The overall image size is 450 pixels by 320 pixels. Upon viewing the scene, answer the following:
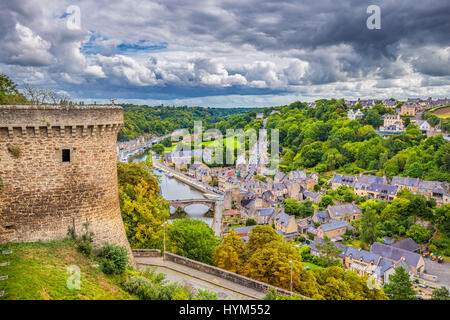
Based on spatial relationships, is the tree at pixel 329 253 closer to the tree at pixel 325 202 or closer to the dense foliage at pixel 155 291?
the tree at pixel 325 202

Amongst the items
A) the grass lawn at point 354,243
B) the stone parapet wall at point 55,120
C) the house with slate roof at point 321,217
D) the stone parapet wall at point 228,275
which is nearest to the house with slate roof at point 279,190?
the house with slate roof at point 321,217

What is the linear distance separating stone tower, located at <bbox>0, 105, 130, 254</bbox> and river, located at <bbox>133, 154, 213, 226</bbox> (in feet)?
134

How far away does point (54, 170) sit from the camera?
1035 centimetres

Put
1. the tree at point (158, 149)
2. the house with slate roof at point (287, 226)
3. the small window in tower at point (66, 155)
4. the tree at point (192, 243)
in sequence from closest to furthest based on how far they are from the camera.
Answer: the small window in tower at point (66, 155), the tree at point (192, 243), the house with slate roof at point (287, 226), the tree at point (158, 149)

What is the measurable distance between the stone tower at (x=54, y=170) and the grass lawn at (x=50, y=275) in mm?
478

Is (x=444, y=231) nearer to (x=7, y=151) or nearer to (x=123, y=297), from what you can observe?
(x=123, y=297)

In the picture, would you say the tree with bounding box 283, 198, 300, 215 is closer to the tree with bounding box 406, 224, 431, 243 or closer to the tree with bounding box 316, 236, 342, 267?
the tree with bounding box 316, 236, 342, 267

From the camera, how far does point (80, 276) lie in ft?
30.8

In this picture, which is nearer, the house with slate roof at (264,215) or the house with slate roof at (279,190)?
the house with slate roof at (264,215)

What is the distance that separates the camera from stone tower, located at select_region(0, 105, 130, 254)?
979 cm

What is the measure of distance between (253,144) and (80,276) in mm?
99905

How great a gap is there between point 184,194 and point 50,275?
61229mm

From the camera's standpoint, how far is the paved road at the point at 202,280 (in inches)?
511

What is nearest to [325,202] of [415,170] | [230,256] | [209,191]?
[415,170]
